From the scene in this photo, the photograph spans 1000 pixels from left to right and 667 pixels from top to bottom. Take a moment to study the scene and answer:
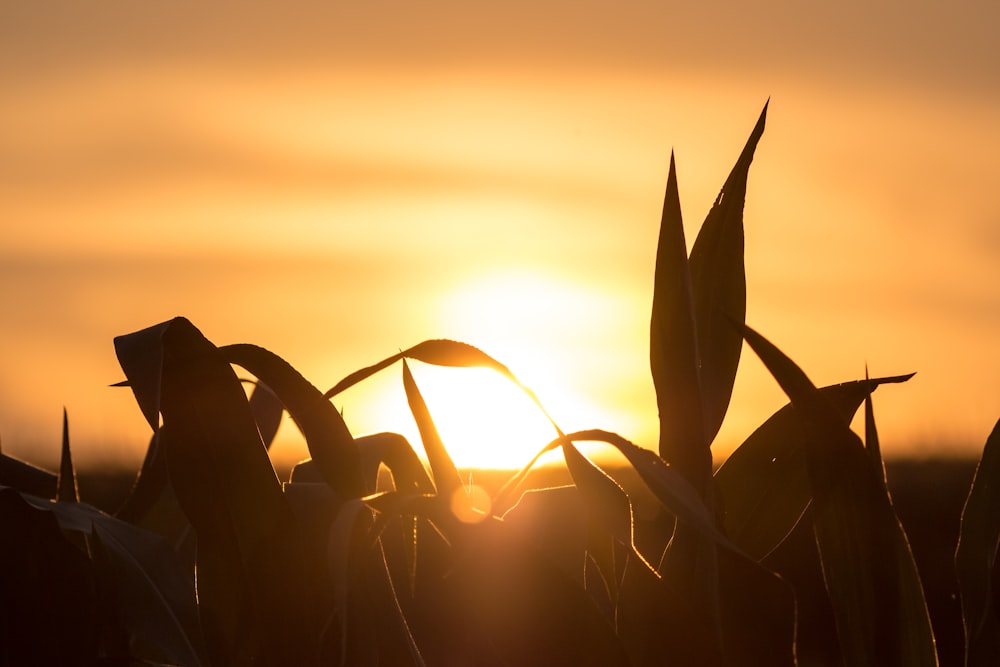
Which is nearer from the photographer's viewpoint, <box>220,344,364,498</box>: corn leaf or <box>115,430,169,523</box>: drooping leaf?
<box>220,344,364,498</box>: corn leaf

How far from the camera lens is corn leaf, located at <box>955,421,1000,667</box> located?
53 centimetres

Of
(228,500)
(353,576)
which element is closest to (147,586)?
(228,500)

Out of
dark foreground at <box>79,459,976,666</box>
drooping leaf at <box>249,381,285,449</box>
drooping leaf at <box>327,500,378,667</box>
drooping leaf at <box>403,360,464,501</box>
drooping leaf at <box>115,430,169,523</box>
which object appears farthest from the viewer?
dark foreground at <box>79,459,976,666</box>

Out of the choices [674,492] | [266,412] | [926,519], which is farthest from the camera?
[926,519]

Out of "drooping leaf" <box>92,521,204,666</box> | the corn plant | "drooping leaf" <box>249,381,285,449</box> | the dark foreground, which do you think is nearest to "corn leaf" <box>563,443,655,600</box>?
the corn plant

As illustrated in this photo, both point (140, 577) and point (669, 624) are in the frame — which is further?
point (140, 577)

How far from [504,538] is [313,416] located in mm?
120

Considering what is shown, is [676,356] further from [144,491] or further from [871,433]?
[144,491]

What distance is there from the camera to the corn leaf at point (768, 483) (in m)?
0.57

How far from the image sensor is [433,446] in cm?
54

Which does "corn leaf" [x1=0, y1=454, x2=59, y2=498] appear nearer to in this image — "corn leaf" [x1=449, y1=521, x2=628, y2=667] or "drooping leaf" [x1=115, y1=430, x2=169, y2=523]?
"drooping leaf" [x1=115, y1=430, x2=169, y2=523]

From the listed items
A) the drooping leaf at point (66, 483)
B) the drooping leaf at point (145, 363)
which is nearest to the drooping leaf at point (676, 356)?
the drooping leaf at point (145, 363)

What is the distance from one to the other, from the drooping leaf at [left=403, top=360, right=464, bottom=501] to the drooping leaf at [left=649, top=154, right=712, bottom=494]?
11 centimetres

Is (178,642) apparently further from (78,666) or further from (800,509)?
(800,509)
